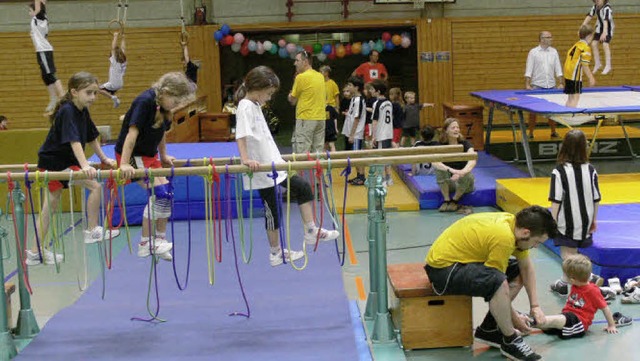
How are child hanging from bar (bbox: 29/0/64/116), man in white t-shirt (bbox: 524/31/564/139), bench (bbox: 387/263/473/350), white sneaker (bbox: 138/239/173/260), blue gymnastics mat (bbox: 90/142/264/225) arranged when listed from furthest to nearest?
man in white t-shirt (bbox: 524/31/564/139)
child hanging from bar (bbox: 29/0/64/116)
blue gymnastics mat (bbox: 90/142/264/225)
white sneaker (bbox: 138/239/173/260)
bench (bbox: 387/263/473/350)

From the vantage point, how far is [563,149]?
19.1ft

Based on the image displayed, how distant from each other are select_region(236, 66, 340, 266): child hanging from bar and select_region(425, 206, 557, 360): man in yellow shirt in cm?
85

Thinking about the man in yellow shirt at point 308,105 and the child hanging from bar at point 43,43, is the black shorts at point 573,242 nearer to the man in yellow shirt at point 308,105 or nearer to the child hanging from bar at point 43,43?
the man in yellow shirt at point 308,105

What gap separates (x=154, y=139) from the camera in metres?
5.41

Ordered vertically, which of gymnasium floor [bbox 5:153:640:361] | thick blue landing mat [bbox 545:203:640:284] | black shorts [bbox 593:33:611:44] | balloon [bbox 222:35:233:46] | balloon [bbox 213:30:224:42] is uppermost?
balloon [bbox 213:30:224:42]

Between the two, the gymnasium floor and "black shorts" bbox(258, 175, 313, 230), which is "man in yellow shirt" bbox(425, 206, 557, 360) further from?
"black shorts" bbox(258, 175, 313, 230)

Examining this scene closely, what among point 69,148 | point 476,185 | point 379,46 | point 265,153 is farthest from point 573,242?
point 379,46

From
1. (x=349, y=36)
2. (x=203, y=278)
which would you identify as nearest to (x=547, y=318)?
(x=203, y=278)

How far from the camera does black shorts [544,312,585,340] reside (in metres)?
4.84

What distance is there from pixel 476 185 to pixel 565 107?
1.32m

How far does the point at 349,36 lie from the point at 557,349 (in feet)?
47.7

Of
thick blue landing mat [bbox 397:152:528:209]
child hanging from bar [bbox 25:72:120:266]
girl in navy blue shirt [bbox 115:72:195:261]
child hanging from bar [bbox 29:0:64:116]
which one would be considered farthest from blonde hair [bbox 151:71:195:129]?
child hanging from bar [bbox 29:0:64:116]

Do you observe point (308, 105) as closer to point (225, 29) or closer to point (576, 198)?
point (576, 198)

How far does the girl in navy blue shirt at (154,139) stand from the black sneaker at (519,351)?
7.24 ft
